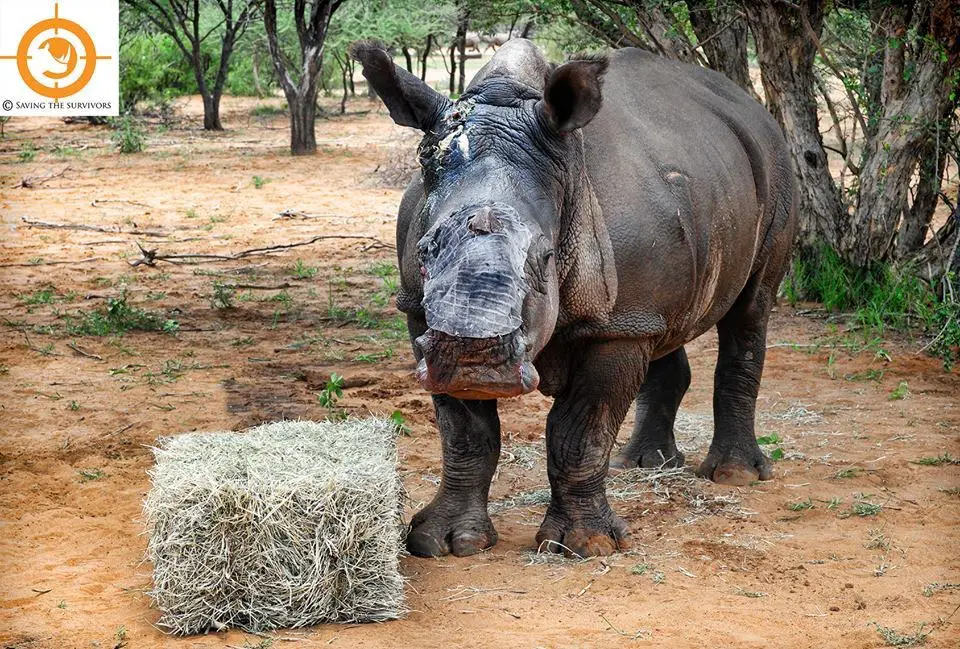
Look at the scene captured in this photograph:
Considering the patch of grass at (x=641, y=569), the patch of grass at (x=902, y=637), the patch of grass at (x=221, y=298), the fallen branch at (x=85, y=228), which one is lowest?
the patch of grass at (x=641, y=569)

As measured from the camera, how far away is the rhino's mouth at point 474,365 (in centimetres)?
382

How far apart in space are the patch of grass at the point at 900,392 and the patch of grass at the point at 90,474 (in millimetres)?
5066

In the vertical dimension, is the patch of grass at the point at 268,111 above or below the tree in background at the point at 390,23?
below

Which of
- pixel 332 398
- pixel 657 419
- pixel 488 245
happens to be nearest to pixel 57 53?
pixel 332 398

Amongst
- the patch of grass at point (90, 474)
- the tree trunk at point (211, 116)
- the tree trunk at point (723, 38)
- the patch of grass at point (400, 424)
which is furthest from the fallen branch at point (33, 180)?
the patch of grass at point (90, 474)

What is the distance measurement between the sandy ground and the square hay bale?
108mm

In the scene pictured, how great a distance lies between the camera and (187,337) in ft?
30.4

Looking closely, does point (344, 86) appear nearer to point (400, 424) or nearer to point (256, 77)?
point (256, 77)

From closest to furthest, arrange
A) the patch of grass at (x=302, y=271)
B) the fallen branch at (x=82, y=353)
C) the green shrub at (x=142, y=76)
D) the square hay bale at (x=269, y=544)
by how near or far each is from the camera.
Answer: the square hay bale at (x=269, y=544), the fallen branch at (x=82, y=353), the patch of grass at (x=302, y=271), the green shrub at (x=142, y=76)

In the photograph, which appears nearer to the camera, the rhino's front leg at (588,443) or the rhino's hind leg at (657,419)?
the rhino's front leg at (588,443)

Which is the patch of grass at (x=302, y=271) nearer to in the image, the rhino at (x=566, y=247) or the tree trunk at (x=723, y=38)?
the tree trunk at (x=723, y=38)

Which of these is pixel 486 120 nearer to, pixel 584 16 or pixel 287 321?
pixel 287 321

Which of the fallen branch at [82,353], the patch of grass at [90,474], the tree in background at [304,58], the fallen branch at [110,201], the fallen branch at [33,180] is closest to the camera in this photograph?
the patch of grass at [90,474]

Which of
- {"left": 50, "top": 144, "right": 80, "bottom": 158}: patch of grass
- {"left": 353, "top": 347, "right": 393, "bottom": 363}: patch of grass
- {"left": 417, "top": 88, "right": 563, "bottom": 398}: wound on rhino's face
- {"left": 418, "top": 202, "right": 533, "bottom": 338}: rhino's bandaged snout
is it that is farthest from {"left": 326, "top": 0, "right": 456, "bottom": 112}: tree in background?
{"left": 418, "top": 202, "right": 533, "bottom": 338}: rhino's bandaged snout
